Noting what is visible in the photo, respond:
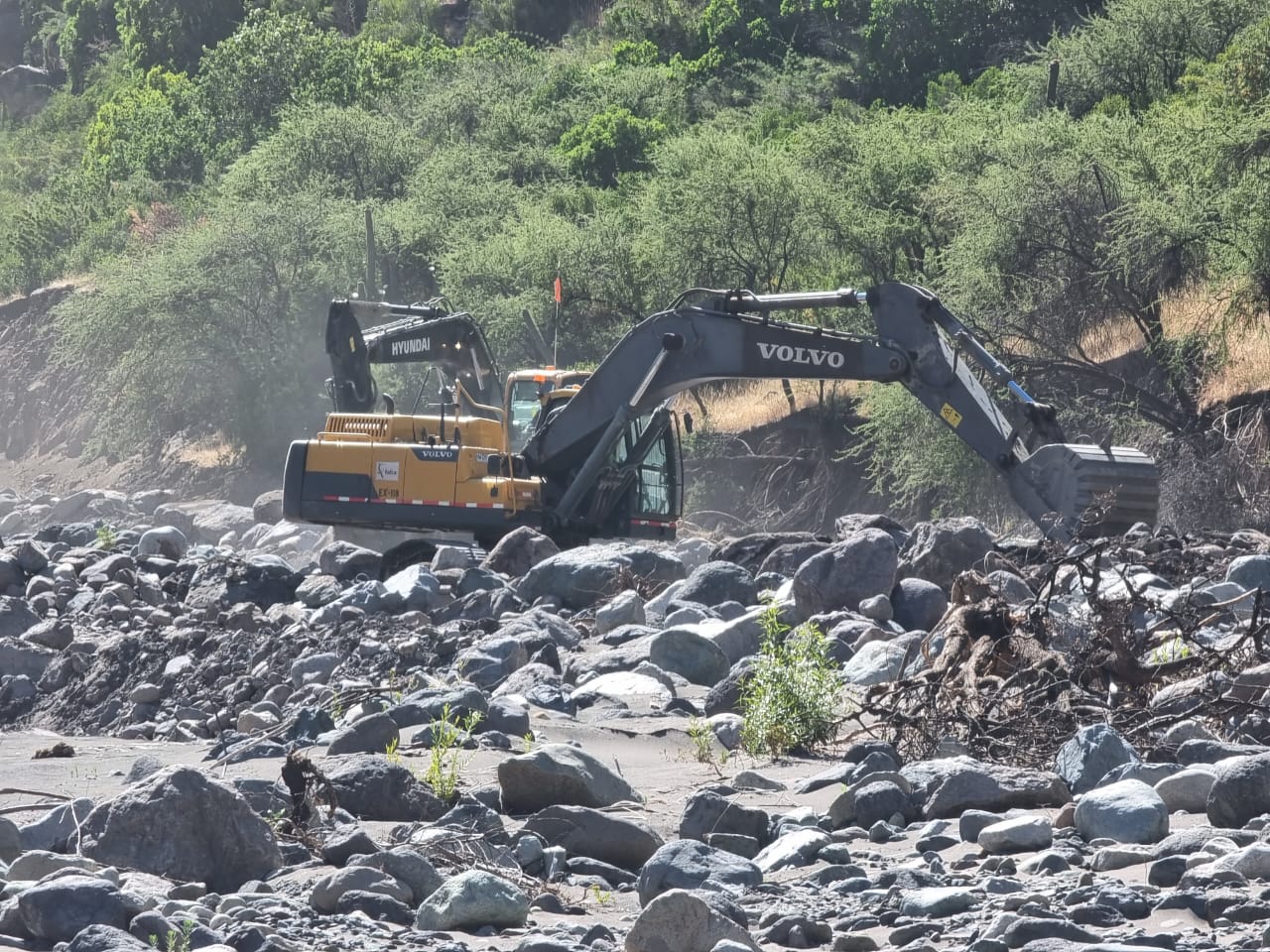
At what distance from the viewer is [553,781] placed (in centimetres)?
742

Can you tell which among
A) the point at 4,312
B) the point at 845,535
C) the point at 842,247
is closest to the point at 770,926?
the point at 845,535

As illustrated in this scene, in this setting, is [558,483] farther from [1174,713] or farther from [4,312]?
[4,312]

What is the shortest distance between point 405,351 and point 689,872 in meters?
16.4

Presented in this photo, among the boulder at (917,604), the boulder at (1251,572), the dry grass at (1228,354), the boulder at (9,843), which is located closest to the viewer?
the boulder at (9,843)

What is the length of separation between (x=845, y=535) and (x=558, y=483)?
387 cm

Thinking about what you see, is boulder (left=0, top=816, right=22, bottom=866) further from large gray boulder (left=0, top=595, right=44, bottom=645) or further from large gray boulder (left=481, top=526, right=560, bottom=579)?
large gray boulder (left=481, top=526, right=560, bottom=579)

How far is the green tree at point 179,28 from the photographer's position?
314 ft

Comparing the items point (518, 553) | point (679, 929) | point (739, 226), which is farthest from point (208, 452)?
point (679, 929)

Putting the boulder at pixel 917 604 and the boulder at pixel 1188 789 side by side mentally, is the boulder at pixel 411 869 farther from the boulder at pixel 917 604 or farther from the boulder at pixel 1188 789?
the boulder at pixel 917 604

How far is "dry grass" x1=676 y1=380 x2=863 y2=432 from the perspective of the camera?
36.1m

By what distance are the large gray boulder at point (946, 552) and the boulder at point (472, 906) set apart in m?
8.81

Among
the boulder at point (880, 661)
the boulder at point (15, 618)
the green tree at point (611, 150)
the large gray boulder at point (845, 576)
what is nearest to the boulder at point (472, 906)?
the boulder at point (880, 661)

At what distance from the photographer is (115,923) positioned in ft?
17.7

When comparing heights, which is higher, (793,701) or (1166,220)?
(1166,220)
